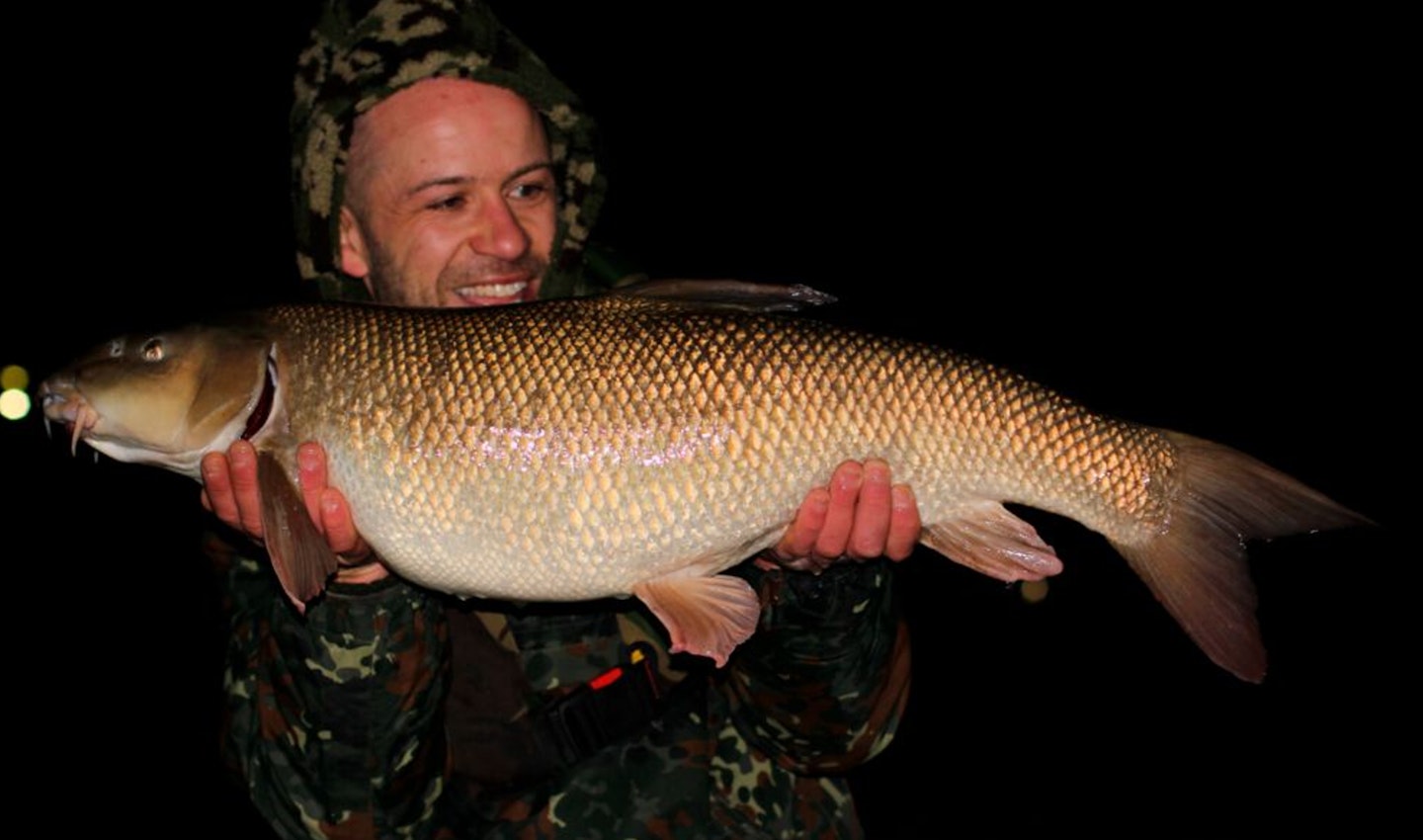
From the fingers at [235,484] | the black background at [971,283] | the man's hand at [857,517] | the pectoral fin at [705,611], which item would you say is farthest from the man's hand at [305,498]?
the black background at [971,283]

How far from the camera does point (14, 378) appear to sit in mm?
10281

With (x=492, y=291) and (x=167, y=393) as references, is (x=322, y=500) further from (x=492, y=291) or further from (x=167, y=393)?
(x=492, y=291)

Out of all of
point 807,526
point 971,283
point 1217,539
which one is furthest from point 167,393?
point 971,283

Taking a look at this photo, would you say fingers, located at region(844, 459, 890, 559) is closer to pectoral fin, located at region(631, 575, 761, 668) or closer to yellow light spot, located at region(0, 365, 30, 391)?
pectoral fin, located at region(631, 575, 761, 668)

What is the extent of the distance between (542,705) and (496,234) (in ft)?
3.05

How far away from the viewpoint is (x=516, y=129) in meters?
1.97

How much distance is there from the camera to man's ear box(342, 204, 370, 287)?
2064 mm

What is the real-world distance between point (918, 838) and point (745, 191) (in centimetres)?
1407

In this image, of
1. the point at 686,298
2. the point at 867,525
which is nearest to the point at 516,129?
the point at 686,298

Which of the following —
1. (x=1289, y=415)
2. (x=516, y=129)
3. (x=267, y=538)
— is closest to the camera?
(x=267, y=538)

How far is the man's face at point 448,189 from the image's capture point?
1916mm

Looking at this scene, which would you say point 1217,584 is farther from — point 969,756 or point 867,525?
point 969,756

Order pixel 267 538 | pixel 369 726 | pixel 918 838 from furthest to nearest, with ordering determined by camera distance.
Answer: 1. pixel 918 838
2. pixel 369 726
3. pixel 267 538

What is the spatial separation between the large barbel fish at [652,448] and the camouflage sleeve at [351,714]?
135mm
